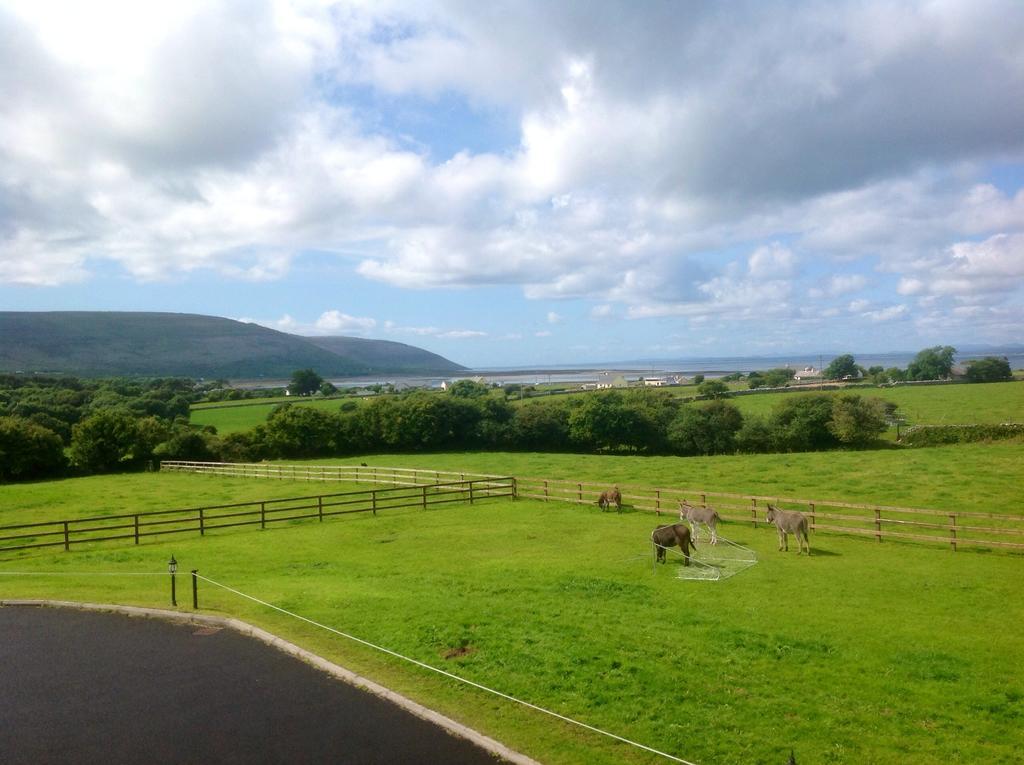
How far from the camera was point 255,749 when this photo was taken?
25.3 ft

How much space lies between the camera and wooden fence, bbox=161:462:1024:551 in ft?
57.6

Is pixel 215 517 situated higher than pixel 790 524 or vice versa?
pixel 790 524

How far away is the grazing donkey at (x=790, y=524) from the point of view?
16717 millimetres

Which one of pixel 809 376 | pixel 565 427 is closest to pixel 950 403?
pixel 565 427

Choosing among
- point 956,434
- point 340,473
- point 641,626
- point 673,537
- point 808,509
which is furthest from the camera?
point 956,434

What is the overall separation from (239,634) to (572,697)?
6409 mm

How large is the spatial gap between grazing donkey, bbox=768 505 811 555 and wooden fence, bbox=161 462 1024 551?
174 centimetres

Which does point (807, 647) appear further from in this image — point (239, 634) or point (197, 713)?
point (239, 634)

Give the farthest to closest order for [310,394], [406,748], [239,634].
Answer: [310,394]
[239,634]
[406,748]

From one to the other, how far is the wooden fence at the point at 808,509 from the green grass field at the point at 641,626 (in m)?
0.65

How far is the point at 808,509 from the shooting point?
22438mm

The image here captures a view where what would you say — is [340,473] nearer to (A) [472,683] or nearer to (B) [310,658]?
(B) [310,658]

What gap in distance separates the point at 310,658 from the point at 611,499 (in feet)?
50.8

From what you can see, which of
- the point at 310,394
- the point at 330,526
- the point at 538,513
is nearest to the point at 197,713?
the point at 330,526
